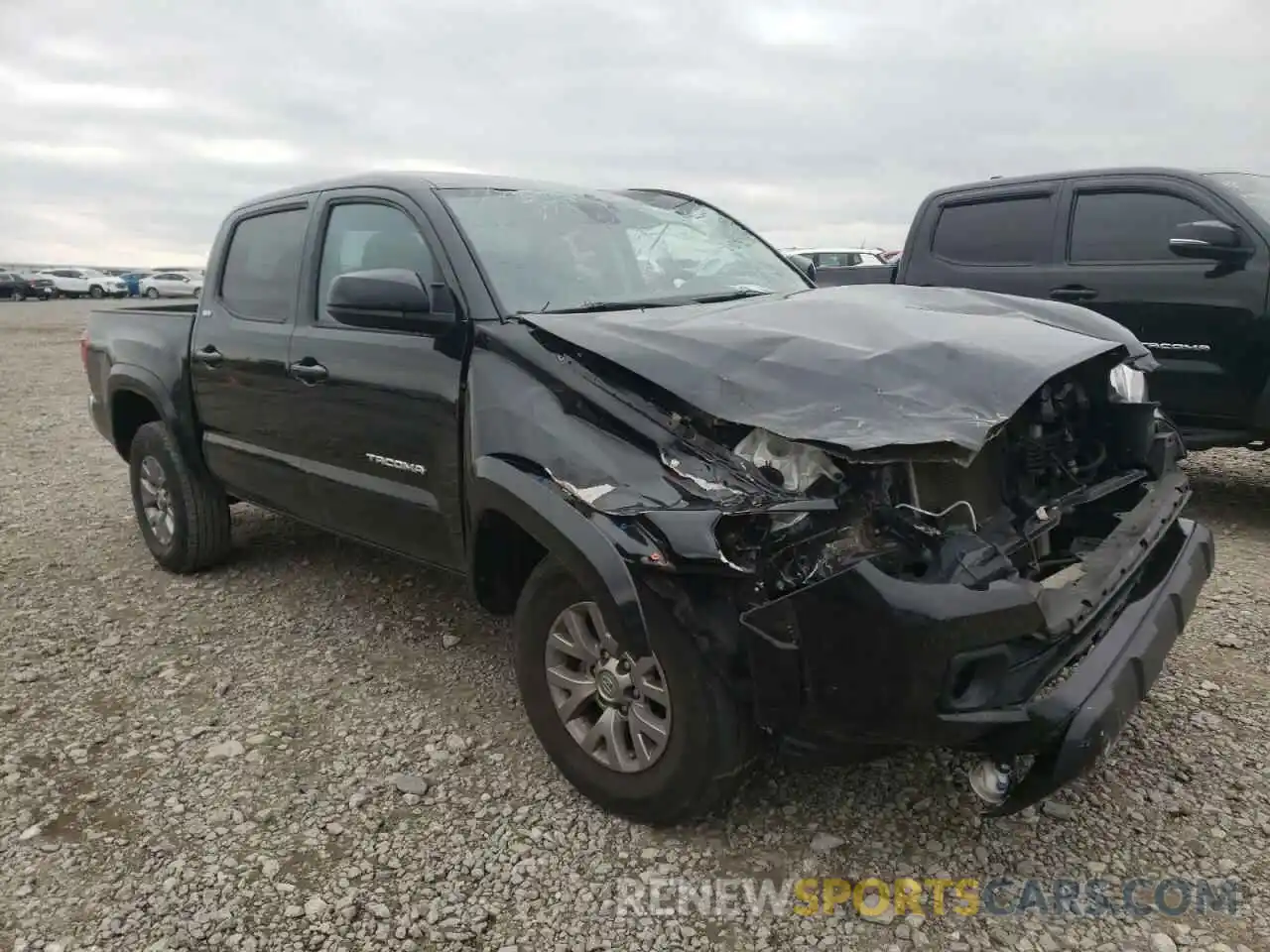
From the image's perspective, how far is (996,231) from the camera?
6387 millimetres

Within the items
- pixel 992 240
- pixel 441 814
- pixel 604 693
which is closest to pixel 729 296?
pixel 604 693

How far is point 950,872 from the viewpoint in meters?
2.54

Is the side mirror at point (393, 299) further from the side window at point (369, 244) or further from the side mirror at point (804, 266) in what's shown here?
the side mirror at point (804, 266)

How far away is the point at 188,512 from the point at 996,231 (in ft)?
16.6

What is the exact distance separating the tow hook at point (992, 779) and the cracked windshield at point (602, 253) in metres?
1.80

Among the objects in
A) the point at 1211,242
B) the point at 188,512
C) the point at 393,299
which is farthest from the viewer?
the point at 1211,242

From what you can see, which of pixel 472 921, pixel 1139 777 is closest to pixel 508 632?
pixel 472 921

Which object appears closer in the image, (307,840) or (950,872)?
(950,872)

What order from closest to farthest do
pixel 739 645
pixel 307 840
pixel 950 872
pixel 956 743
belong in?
pixel 956 743 → pixel 739 645 → pixel 950 872 → pixel 307 840

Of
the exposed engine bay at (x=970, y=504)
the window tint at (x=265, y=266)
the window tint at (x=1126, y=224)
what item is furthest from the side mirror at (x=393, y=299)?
the window tint at (x=1126, y=224)

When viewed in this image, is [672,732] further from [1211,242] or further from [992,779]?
[1211,242]

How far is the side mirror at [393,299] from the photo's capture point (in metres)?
3.13

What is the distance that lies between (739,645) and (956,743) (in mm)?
523

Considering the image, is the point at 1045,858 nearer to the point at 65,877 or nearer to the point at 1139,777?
the point at 1139,777
